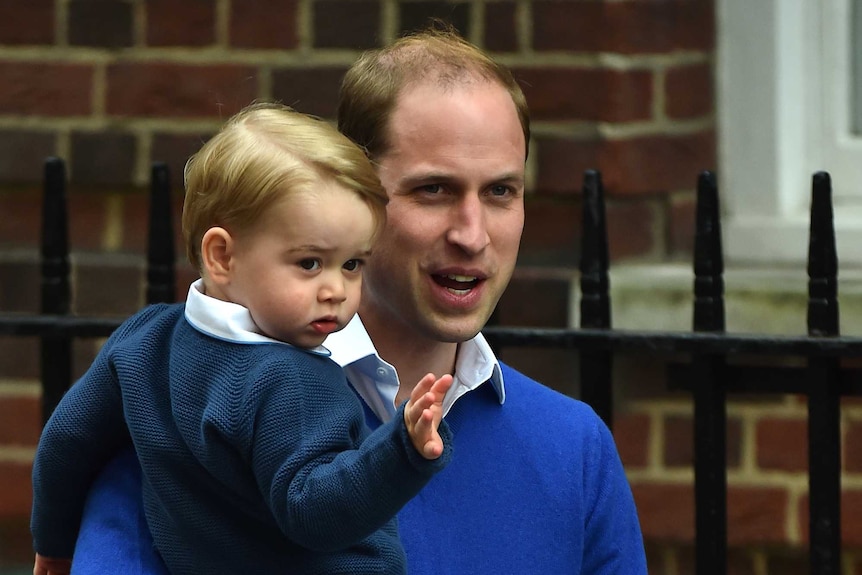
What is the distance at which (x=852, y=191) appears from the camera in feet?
11.2

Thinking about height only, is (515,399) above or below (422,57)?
below

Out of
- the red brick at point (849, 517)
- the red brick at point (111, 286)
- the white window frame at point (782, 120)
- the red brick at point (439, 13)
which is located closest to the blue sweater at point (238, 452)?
the red brick at point (111, 286)

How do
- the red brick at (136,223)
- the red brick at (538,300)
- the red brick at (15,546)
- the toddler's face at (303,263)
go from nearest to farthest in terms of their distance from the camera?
1. the toddler's face at (303,263)
2. the red brick at (538,300)
3. the red brick at (136,223)
4. the red brick at (15,546)

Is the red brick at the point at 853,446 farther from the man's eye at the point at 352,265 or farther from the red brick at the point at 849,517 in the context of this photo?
the man's eye at the point at 352,265

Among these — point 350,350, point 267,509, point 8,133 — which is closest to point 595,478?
point 350,350

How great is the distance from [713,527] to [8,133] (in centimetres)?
178

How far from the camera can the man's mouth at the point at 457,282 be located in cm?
209

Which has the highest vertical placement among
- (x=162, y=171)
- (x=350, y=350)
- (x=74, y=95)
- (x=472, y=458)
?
(x=74, y=95)

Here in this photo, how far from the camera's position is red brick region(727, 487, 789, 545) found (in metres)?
3.29

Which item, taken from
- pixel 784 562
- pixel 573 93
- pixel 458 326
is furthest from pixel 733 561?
pixel 458 326

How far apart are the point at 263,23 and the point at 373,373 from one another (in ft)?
4.72

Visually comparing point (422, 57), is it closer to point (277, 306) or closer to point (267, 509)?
point (277, 306)

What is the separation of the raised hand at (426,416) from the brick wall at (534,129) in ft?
5.64

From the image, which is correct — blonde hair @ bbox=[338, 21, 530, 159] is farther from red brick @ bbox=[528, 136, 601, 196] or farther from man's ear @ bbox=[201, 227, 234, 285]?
red brick @ bbox=[528, 136, 601, 196]
